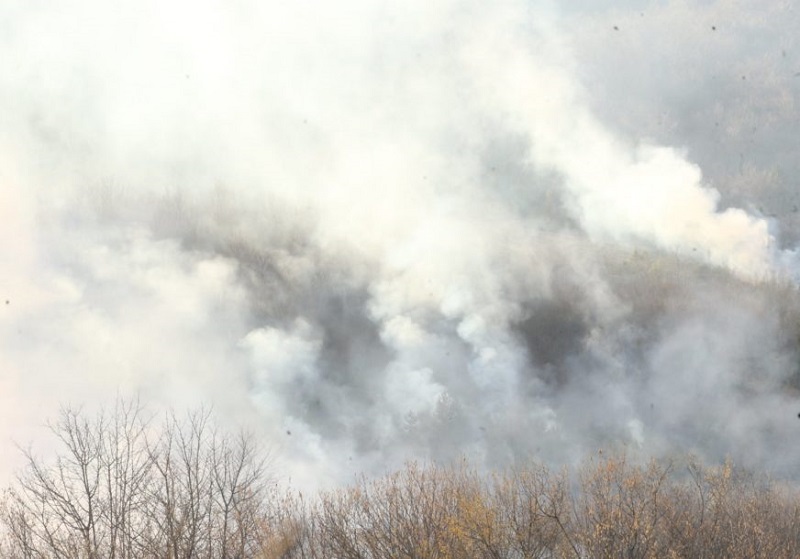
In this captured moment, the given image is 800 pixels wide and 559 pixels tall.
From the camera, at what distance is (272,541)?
53.1ft

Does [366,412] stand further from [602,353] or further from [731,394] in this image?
[731,394]

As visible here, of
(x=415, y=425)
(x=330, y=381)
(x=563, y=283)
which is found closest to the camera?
(x=415, y=425)

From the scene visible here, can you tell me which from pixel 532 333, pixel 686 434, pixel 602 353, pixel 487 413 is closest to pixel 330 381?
pixel 487 413

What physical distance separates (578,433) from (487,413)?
5926mm

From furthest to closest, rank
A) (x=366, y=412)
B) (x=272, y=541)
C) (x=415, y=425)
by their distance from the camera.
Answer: (x=366, y=412)
(x=415, y=425)
(x=272, y=541)

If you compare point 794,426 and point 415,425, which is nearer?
point 794,426

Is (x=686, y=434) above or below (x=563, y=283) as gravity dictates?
below

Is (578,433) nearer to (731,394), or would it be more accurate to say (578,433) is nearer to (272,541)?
(731,394)

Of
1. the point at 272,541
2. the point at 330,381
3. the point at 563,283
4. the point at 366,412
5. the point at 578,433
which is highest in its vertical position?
the point at 563,283

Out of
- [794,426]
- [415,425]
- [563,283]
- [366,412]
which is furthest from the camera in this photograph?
[563,283]

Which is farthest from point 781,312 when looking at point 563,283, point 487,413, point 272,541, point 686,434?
point 272,541

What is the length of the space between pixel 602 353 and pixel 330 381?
64.5 feet

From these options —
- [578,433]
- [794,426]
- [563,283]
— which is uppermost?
[563,283]

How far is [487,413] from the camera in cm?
4262
